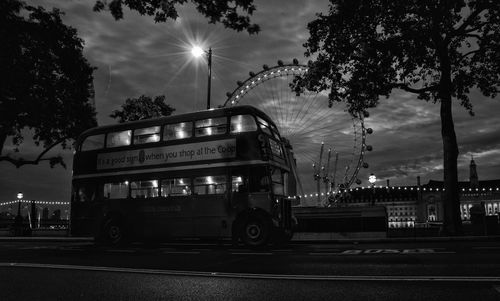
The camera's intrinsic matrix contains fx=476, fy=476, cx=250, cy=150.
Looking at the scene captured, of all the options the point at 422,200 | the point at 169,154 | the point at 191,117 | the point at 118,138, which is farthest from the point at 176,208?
the point at 422,200

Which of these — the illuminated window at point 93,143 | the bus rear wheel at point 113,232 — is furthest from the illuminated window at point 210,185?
the illuminated window at point 93,143

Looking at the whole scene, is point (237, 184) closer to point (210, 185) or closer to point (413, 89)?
point (210, 185)

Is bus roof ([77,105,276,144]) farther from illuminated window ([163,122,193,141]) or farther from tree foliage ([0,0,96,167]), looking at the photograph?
tree foliage ([0,0,96,167])

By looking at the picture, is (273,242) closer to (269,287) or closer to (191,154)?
(191,154)

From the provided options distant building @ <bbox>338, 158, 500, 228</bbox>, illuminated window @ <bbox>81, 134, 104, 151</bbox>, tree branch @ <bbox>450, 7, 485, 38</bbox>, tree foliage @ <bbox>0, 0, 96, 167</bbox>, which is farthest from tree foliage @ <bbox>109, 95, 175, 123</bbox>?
distant building @ <bbox>338, 158, 500, 228</bbox>

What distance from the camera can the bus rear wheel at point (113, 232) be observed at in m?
17.7

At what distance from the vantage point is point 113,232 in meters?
18.0

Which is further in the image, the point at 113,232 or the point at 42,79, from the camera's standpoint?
the point at 42,79

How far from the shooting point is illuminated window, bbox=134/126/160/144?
17484mm

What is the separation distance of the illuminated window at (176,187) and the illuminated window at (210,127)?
68.3 inches

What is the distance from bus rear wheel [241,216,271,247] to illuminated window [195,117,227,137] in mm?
3200

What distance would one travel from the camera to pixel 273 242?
16.4m

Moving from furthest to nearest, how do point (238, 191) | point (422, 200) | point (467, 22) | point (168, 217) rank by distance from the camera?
point (422, 200) < point (467, 22) < point (168, 217) < point (238, 191)

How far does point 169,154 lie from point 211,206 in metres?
Answer: 2.43
